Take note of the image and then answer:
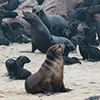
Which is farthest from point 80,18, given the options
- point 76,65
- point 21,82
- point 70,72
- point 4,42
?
point 21,82

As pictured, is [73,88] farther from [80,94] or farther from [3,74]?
[3,74]

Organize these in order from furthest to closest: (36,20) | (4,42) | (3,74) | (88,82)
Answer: (4,42) → (36,20) → (3,74) → (88,82)

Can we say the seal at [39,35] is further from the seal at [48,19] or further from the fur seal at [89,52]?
the seal at [48,19]

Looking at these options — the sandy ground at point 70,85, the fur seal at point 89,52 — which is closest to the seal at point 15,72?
the sandy ground at point 70,85

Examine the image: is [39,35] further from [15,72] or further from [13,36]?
[15,72]

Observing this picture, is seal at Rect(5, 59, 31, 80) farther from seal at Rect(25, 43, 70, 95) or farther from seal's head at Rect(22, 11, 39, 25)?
seal's head at Rect(22, 11, 39, 25)

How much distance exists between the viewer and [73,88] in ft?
17.1

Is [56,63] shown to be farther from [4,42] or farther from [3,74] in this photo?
[4,42]

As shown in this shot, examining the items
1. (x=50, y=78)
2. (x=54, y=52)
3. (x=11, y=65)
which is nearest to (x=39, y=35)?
(x=11, y=65)

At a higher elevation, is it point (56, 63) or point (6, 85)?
point (56, 63)

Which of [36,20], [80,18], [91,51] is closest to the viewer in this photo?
[91,51]

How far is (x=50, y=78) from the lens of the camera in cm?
480

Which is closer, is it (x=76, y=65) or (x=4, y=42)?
(x=76, y=65)

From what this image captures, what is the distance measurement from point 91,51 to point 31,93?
16.8 ft
